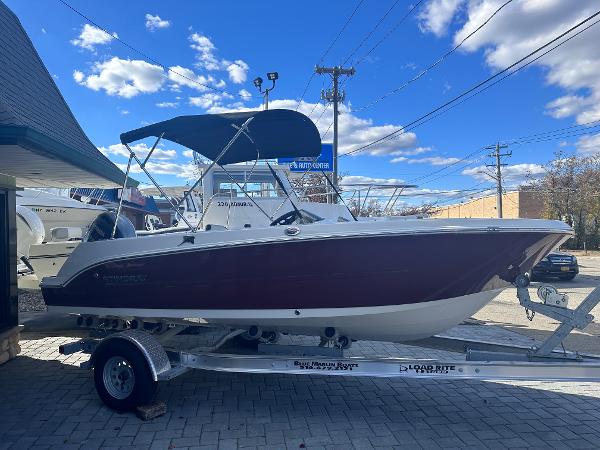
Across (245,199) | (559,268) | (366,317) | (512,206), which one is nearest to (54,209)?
(245,199)

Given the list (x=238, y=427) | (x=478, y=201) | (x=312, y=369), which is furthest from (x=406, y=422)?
(x=478, y=201)

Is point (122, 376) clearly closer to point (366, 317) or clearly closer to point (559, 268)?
point (366, 317)

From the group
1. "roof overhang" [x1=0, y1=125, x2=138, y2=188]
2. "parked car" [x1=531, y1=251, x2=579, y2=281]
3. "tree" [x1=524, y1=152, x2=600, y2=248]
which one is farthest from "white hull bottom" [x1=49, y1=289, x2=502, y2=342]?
"tree" [x1=524, y1=152, x2=600, y2=248]

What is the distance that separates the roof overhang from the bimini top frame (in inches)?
25.3

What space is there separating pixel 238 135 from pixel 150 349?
7.22ft

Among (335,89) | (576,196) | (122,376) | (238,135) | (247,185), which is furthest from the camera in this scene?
(576,196)

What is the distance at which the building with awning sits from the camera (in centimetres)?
412

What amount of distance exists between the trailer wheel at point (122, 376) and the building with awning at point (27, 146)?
1.94 metres

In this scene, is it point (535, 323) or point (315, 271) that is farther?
point (535, 323)

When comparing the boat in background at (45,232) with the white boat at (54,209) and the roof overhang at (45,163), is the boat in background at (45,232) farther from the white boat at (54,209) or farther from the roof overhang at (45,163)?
the roof overhang at (45,163)

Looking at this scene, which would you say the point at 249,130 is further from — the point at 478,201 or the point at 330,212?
the point at 478,201

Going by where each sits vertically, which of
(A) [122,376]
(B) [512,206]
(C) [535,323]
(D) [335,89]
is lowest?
(C) [535,323]

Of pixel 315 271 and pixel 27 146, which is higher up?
pixel 27 146

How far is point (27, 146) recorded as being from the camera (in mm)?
3812
